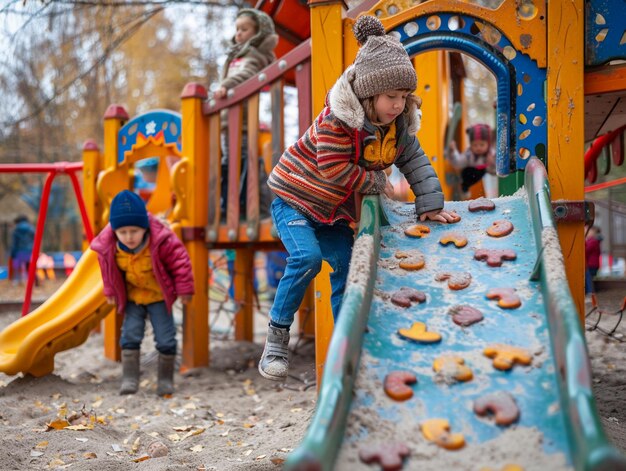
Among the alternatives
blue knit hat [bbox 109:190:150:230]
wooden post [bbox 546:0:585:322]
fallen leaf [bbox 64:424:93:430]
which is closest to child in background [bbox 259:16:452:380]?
wooden post [bbox 546:0:585:322]

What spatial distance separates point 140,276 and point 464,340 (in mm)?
2890

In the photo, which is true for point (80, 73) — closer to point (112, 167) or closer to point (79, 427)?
point (112, 167)

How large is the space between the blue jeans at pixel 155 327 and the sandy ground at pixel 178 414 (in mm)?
338

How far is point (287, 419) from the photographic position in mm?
3773

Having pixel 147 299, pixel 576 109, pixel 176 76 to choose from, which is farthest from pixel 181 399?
pixel 176 76

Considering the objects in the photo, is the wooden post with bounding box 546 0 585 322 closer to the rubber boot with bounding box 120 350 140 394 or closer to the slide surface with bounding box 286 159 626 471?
the slide surface with bounding box 286 159 626 471

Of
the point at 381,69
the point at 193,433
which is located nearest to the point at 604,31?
the point at 381,69

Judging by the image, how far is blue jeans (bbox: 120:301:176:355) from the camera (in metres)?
4.70

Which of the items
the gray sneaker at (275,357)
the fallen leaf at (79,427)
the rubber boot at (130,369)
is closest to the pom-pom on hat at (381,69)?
the gray sneaker at (275,357)

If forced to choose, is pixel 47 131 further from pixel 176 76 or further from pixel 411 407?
pixel 411 407

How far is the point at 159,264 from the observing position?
4.56 meters

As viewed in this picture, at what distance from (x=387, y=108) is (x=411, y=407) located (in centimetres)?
137

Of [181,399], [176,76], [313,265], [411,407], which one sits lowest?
[181,399]

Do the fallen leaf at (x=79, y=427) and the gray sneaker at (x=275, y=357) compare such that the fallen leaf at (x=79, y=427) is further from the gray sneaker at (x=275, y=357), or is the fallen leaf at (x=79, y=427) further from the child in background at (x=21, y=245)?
the child in background at (x=21, y=245)
